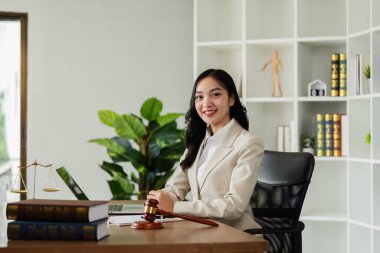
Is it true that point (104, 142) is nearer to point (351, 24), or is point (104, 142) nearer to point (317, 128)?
point (317, 128)

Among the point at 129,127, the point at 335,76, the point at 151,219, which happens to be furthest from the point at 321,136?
the point at 151,219

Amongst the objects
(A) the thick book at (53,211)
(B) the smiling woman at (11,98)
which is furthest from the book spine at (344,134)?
(A) the thick book at (53,211)

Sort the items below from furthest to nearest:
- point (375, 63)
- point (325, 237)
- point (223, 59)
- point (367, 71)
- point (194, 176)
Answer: point (223, 59) → point (325, 237) → point (367, 71) → point (375, 63) → point (194, 176)

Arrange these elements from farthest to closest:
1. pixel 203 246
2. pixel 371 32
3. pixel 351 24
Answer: pixel 351 24, pixel 371 32, pixel 203 246

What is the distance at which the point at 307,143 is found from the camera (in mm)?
4754

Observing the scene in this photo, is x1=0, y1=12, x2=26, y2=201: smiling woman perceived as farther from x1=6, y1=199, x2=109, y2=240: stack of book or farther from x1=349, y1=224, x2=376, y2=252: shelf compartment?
x1=6, y1=199, x2=109, y2=240: stack of book

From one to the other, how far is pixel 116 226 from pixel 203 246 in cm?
48

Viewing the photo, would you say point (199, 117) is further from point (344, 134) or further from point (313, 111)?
point (313, 111)

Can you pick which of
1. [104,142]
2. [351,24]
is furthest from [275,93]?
[104,142]

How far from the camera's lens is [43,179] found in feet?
18.2

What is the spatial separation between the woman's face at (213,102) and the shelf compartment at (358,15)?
1872 mm

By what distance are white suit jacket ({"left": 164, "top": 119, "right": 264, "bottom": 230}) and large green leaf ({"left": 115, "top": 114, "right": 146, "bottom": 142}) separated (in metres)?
1.87

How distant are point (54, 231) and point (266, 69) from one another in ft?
11.3

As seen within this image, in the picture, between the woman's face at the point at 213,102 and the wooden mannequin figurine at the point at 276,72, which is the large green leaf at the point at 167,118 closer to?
the wooden mannequin figurine at the point at 276,72
